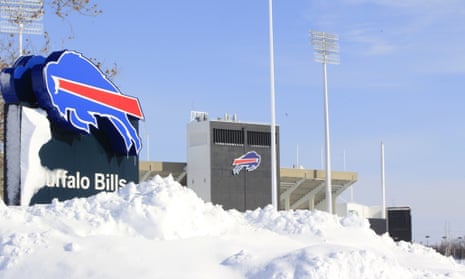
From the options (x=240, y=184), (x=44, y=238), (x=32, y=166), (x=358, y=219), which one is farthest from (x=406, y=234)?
(x=44, y=238)

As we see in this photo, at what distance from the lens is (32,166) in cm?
1672

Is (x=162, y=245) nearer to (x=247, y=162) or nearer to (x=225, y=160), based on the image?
(x=225, y=160)

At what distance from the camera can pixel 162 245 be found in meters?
13.3

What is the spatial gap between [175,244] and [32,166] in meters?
4.56

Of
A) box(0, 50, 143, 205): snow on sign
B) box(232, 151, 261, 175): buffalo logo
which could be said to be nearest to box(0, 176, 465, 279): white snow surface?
box(0, 50, 143, 205): snow on sign

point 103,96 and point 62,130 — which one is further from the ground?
point 103,96

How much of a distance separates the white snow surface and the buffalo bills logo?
293 centimetres

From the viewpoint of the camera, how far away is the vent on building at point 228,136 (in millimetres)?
63062

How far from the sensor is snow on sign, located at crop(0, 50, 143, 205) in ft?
54.6

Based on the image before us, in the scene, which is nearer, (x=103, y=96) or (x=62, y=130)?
(x=62, y=130)

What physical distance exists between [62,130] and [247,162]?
152ft

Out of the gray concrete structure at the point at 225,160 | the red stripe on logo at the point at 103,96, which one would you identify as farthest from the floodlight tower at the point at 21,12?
the gray concrete structure at the point at 225,160

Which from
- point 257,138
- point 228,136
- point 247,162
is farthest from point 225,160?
point 257,138

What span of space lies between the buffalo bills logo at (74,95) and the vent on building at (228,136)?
143 feet
